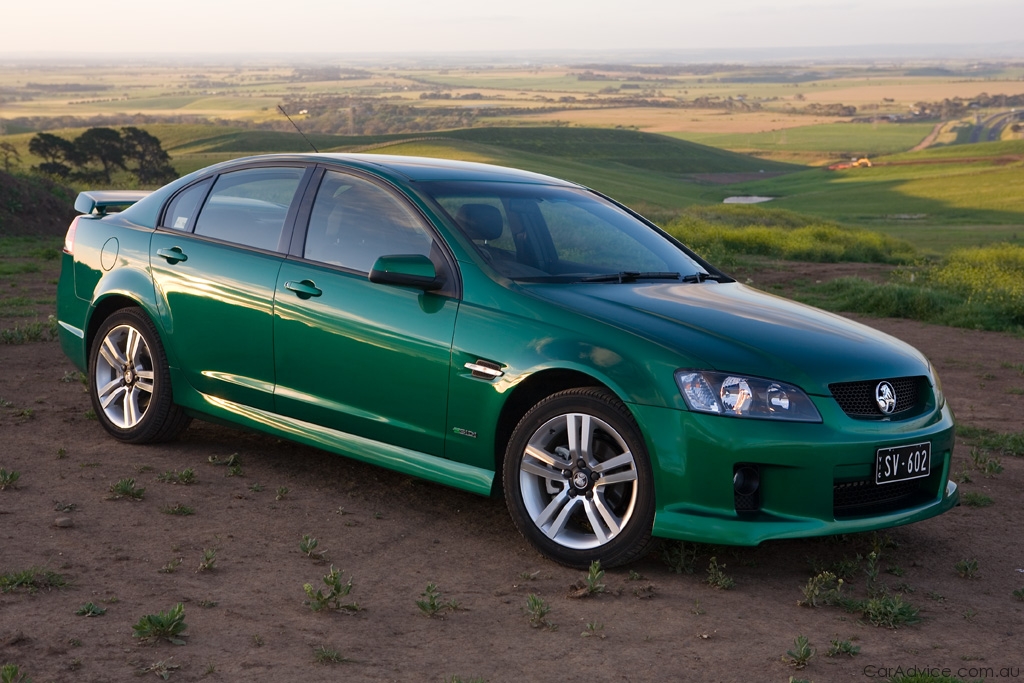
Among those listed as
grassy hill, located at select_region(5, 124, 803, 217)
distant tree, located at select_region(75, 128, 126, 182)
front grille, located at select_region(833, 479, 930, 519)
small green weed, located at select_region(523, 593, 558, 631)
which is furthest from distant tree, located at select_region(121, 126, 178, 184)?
small green weed, located at select_region(523, 593, 558, 631)

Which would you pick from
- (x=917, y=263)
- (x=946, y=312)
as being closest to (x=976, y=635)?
(x=946, y=312)

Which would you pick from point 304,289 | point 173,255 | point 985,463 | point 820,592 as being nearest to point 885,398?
point 820,592

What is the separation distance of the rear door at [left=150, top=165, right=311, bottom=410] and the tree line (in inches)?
2091

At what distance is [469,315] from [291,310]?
1.04 m

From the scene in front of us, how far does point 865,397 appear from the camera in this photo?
15.4ft

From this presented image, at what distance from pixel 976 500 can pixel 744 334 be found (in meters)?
2.26

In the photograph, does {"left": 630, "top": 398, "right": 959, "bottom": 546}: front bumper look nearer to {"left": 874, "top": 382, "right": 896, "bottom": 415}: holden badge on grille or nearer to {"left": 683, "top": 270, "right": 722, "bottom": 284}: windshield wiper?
{"left": 874, "top": 382, "right": 896, "bottom": 415}: holden badge on grille

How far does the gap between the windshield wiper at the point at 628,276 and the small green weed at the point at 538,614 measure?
66.0 inches

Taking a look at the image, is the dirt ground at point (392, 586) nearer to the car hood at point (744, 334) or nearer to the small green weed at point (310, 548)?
the small green weed at point (310, 548)

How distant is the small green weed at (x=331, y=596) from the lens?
4148 mm

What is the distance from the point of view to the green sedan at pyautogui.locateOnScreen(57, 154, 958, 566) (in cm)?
447

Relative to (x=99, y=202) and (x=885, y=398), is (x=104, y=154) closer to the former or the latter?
(x=99, y=202)

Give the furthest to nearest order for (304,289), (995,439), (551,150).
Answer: (551,150)
(995,439)
(304,289)

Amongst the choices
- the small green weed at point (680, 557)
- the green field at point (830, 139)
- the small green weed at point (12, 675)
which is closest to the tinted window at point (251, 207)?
the small green weed at point (680, 557)
